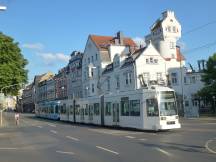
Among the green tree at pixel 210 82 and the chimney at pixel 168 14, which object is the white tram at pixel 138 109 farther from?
the chimney at pixel 168 14

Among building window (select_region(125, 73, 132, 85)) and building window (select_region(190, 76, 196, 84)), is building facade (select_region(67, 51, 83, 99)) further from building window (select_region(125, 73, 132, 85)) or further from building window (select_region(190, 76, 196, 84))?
building window (select_region(190, 76, 196, 84))

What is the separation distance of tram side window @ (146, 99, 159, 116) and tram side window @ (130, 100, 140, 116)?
4.11 ft

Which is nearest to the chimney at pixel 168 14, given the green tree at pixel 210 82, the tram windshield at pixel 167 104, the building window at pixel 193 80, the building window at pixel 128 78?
the building window at pixel 193 80

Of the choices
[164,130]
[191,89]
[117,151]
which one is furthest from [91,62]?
[117,151]

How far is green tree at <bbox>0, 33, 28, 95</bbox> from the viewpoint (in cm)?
5405

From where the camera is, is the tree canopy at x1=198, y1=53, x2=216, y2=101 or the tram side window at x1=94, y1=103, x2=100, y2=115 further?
the tree canopy at x1=198, y1=53, x2=216, y2=101

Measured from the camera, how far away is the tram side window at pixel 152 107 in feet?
98.1

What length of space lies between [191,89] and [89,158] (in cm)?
5835

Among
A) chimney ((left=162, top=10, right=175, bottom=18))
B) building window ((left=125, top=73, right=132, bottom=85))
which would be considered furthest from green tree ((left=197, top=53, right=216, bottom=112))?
chimney ((left=162, top=10, right=175, bottom=18))

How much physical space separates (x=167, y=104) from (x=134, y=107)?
10.4 feet

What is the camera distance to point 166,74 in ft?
224

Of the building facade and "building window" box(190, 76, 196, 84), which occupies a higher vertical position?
the building facade

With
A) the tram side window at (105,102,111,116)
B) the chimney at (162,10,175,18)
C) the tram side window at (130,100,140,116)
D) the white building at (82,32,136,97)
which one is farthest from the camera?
the chimney at (162,10,175,18)

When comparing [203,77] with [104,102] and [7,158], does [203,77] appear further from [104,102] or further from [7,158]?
[7,158]
